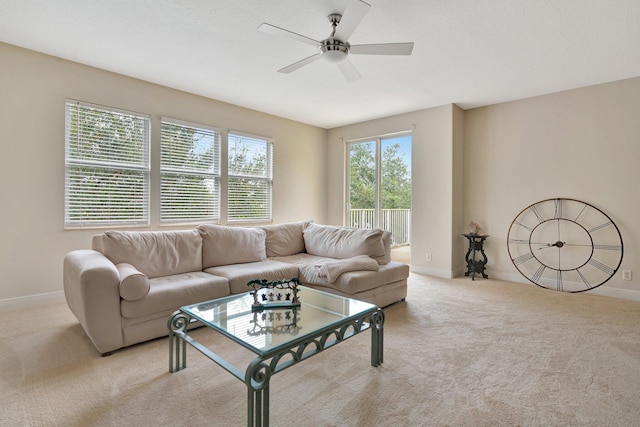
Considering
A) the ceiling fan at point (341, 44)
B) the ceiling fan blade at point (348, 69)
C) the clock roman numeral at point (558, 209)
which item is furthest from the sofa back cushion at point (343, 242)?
the clock roman numeral at point (558, 209)

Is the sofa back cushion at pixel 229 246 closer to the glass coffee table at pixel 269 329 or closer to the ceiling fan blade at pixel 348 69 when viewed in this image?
the glass coffee table at pixel 269 329

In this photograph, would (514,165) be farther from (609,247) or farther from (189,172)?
(189,172)

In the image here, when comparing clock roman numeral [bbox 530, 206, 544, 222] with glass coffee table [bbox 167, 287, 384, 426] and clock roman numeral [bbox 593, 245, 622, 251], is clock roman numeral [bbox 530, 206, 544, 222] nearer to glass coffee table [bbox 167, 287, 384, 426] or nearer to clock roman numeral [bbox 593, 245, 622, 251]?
clock roman numeral [bbox 593, 245, 622, 251]

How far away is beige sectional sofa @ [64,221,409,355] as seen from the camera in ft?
7.54

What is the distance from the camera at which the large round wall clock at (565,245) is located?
3903 millimetres

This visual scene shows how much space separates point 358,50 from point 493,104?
125 inches

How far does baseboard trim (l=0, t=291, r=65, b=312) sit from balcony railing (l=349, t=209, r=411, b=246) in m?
4.36

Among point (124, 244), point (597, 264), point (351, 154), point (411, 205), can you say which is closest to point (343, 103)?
point (351, 154)

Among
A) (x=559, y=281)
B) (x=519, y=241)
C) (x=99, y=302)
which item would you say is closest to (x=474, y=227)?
(x=519, y=241)

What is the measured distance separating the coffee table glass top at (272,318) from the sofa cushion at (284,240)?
164 cm

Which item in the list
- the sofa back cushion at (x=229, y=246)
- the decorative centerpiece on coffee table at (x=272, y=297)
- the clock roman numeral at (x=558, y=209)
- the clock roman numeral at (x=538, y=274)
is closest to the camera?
the decorative centerpiece on coffee table at (x=272, y=297)

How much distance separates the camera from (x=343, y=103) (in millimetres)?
4766

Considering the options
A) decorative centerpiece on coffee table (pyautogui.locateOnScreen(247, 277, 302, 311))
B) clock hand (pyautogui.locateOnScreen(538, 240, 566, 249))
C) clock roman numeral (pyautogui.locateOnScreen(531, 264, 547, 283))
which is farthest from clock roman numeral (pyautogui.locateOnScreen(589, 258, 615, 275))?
decorative centerpiece on coffee table (pyautogui.locateOnScreen(247, 277, 302, 311))

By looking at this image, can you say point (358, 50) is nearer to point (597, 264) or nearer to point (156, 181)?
point (156, 181)
